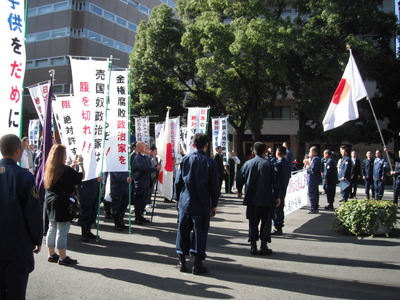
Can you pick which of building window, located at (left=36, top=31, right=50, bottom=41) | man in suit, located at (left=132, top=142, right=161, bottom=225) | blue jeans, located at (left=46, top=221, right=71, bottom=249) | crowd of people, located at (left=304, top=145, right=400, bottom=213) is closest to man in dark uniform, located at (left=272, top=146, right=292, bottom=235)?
man in suit, located at (left=132, top=142, right=161, bottom=225)

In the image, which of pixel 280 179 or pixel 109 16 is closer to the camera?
pixel 280 179

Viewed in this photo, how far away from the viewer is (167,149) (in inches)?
364

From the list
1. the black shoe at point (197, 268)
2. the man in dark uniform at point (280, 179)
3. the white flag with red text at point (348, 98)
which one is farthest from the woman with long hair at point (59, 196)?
the white flag with red text at point (348, 98)

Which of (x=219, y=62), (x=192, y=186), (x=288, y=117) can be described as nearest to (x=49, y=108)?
(x=192, y=186)

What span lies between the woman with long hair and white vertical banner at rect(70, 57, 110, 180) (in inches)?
58.1

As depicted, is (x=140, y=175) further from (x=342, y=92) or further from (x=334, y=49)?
(x=334, y=49)

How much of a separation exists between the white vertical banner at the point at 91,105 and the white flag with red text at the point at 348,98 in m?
5.06

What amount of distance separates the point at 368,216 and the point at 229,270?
12.2 ft

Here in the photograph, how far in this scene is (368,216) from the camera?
7.47 meters

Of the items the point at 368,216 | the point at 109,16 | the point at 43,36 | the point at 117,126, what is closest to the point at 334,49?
the point at 368,216

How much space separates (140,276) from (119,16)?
33512mm

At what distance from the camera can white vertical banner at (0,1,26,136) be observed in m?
4.80

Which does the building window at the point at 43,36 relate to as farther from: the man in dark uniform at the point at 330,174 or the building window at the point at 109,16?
the man in dark uniform at the point at 330,174

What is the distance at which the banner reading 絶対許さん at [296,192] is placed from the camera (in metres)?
9.07
